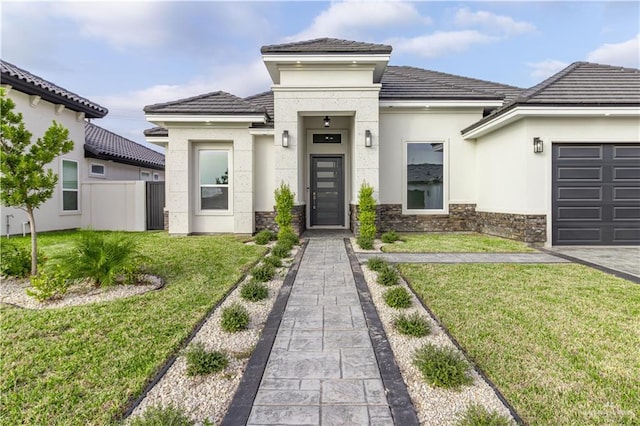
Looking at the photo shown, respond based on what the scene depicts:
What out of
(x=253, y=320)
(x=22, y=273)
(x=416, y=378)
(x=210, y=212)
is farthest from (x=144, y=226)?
(x=416, y=378)

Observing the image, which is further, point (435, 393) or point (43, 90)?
point (43, 90)

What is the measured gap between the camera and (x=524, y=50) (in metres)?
13.7

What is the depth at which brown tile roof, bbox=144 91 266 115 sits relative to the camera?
9859 mm

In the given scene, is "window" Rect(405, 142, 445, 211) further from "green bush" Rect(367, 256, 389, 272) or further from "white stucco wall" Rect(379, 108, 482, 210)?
"green bush" Rect(367, 256, 389, 272)

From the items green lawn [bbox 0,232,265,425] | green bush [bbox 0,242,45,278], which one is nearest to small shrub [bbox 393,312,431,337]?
green lawn [bbox 0,232,265,425]

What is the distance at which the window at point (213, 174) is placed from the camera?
35.0 ft

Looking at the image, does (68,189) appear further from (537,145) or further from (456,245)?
(537,145)

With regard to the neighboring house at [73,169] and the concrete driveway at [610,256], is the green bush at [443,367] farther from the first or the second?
the neighboring house at [73,169]

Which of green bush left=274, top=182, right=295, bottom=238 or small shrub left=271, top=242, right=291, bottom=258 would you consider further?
green bush left=274, top=182, right=295, bottom=238

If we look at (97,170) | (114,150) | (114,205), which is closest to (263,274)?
(114,205)

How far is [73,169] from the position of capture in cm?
1217

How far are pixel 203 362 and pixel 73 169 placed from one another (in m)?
12.9

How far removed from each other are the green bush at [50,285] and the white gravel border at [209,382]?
2260mm

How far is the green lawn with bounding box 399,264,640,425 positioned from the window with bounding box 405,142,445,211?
202 inches
